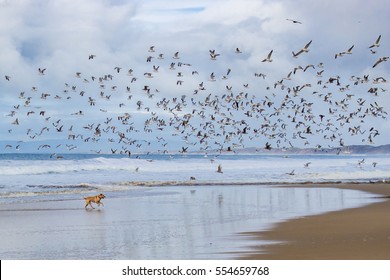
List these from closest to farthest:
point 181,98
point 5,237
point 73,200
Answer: point 5,237, point 73,200, point 181,98

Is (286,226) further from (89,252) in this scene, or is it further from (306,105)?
(306,105)

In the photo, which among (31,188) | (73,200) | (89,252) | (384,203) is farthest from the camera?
(31,188)

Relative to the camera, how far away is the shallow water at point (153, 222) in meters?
17.2

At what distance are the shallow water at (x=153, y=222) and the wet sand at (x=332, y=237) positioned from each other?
0.75 meters

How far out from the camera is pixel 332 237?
19.1 metres

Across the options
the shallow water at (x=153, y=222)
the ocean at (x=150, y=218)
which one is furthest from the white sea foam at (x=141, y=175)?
the shallow water at (x=153, y=222)

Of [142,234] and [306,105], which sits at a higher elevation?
[306,105]

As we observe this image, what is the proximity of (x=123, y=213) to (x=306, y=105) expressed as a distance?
25067 millimetres

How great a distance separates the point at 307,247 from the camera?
57.4 ft

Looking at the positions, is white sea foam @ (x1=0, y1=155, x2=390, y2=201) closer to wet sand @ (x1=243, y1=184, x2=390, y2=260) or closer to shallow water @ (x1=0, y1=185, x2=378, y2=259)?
shallow water @ (x1=0, y1=185, x2=378, y2=259)

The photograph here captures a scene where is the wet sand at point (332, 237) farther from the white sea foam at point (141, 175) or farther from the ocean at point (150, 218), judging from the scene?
the white sea foam at point (141, 175)

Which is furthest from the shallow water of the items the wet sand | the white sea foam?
the white sea foam

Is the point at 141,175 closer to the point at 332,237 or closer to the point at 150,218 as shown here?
the point at 150,218
